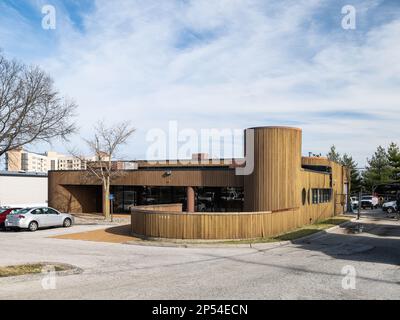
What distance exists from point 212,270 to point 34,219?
630 inches

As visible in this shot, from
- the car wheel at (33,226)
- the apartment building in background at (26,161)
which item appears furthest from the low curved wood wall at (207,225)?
the apartment building in background at (26,161)

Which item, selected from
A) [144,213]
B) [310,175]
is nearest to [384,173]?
[310,175]

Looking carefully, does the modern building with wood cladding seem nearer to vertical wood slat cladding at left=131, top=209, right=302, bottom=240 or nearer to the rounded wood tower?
the rounded wood tower

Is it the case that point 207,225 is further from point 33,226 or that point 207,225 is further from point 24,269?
point 33,226

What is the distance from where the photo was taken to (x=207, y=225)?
1883 cm

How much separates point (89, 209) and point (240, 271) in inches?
1167

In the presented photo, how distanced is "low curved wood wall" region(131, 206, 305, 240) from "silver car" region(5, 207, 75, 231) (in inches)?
323

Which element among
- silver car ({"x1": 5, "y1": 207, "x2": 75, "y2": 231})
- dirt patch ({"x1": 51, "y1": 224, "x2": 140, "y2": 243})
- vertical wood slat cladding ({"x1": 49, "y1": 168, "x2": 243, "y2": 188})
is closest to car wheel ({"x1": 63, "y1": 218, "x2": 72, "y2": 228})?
silver car ({"x1": 5, "y1": 207, "x2": 75, "y2": 231})

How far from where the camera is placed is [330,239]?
67.9ft

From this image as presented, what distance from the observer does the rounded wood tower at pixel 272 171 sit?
2270cm

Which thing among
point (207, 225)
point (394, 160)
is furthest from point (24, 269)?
point (394, 160)

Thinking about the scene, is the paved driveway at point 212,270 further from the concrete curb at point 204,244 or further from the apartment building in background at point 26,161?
the apartment building in background at point 26,161

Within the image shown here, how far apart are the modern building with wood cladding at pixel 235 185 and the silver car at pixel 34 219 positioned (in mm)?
5830
